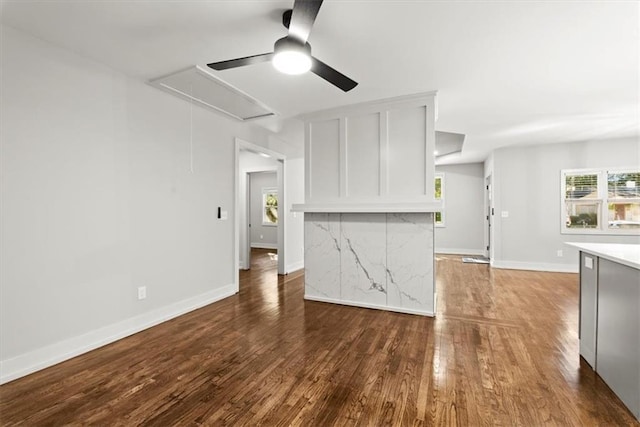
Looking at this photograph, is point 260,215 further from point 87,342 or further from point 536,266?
point 536,266

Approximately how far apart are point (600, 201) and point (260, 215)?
28.5 ft

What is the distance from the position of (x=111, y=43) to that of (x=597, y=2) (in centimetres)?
364

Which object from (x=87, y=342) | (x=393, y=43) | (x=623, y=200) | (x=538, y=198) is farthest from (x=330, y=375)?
(x=623, y=200)

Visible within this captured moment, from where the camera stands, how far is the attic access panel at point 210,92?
303cm

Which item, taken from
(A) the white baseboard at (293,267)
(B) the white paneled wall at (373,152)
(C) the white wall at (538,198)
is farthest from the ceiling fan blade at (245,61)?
(C) the white wall at (538,198)

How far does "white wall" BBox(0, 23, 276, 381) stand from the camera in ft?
7.39

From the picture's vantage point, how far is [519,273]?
5.86m

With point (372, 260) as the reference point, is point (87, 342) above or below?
below

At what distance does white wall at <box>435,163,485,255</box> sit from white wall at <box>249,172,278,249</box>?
524 cm

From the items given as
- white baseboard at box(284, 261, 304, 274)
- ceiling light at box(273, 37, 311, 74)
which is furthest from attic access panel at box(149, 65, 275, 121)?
white baseboard at box(284, 261, 304, 274)

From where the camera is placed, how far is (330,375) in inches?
88.2

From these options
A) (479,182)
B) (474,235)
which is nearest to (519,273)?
(474,235)

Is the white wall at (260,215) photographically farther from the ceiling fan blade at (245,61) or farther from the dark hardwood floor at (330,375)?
the ceiling fan blade at (245,61)

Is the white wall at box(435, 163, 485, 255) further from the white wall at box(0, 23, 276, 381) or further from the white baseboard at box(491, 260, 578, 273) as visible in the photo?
the white wall at box(0, 23, 276, 381)
